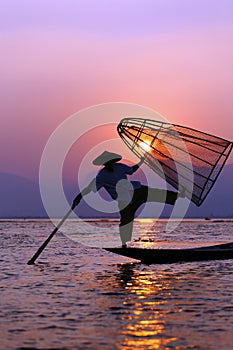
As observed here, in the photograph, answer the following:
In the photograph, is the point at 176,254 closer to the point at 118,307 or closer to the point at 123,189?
the point at 123,189

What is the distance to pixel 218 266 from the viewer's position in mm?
23109

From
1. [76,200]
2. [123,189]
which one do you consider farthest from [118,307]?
[76,200]

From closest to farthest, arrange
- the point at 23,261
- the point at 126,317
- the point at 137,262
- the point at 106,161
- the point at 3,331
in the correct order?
the point at 3,331 < the point at 126,317 < the point at 106,161 < the point at 137,262 < the point at 23,261

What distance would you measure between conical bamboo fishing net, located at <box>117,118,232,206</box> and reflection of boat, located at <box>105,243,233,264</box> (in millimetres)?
2416

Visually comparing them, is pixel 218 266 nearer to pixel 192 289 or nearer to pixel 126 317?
pixel 192 289

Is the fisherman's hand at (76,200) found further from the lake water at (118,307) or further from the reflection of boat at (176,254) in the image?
the reflection of boat at (176,254)

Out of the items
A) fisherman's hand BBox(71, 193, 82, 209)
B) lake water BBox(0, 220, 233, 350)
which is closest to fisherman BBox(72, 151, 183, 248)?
fisherman's hand BBox(71, 193, 82, 209)

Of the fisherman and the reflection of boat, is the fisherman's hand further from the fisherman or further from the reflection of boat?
the reflection of boat

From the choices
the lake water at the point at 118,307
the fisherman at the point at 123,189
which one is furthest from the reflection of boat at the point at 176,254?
the fisherman at the point at 123,189

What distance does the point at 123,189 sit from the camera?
20.2 metres

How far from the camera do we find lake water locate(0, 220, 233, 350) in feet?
32.8

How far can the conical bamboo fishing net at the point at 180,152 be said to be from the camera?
65.4ft

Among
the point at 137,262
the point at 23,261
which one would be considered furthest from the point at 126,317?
the point at 23,261

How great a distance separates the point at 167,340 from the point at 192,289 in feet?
21.0
